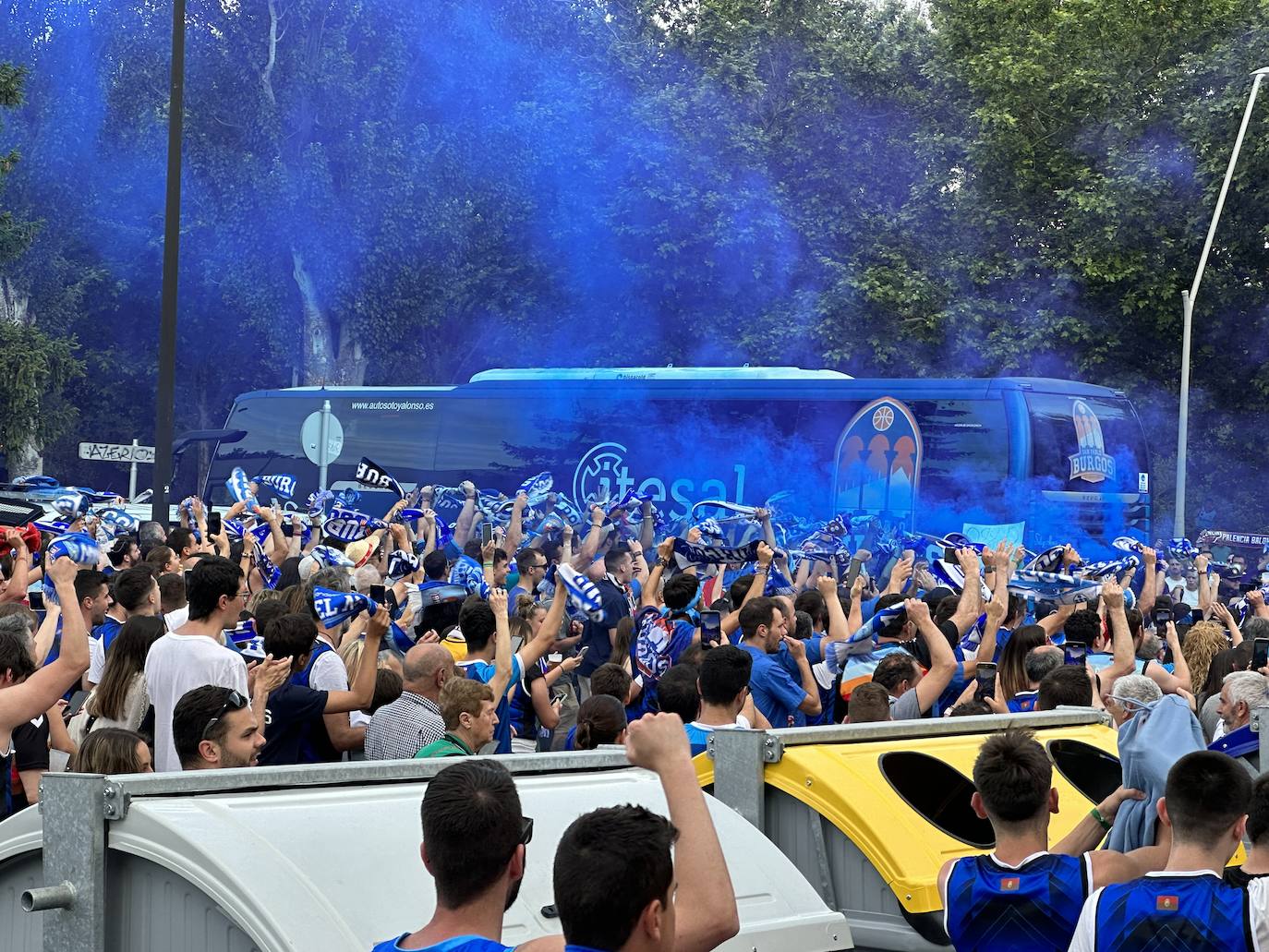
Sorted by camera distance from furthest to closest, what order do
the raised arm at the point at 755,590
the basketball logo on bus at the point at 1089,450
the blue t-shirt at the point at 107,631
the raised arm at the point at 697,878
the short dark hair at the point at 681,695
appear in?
the basketball logo on bus at the point at 1089,450 → the raised arm at the point at 755,590 → the blue t-shirt at the point at 107,631 → the short dark hair at the point at 681,695 → the raised arm at the point at 697,878

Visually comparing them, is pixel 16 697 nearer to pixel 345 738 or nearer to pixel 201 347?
pixel 345 738

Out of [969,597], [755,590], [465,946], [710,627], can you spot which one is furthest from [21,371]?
[465,946]

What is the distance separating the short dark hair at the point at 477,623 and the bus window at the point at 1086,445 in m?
14.9

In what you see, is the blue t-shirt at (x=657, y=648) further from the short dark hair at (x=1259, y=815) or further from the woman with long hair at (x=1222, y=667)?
the short dark hair at (x=1259, y=815)

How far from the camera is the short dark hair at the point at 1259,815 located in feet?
12.5

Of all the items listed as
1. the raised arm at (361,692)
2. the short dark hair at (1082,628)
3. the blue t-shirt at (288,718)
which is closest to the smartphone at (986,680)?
the short dark hair at (1082,628)

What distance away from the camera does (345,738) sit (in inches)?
241

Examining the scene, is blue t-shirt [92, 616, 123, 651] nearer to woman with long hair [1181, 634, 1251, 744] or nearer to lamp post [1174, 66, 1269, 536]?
woman with long hair [1181, 634, 1251, 744]

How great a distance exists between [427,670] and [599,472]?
1859 centimetres

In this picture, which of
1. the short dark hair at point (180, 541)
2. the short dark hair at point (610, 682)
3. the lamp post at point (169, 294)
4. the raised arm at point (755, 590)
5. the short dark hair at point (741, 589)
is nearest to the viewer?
the short dark hair at point (610, 682)

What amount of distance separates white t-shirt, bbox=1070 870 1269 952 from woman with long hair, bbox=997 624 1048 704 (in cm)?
407

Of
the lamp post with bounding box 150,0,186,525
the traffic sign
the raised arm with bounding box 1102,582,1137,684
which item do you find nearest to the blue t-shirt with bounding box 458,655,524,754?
the raised arm with bounding box 1102,582,1137,684

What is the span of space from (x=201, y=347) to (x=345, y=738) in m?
35.2

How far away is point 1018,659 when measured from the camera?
764 centimetres
